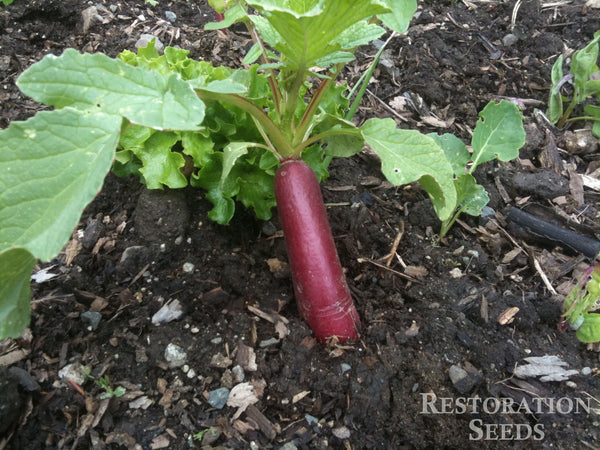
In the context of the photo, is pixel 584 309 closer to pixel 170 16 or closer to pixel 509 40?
pixel 509 40

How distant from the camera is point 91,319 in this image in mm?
1736

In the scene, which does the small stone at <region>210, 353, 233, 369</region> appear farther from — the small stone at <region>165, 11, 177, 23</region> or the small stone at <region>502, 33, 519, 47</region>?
the small stone at <region>502, 33, 519, 47</region>

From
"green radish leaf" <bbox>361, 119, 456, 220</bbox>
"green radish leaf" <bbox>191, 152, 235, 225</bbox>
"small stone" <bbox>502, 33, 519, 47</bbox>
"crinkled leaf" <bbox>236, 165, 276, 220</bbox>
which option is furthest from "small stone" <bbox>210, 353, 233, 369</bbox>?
"small stone" <bbox>502, 33, 519, 47</bbox>

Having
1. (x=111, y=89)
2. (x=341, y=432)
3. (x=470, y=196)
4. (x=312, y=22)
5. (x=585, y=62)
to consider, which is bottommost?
(x=341, y=432)

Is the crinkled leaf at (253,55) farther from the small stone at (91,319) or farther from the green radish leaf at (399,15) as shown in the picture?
the small stone at (91,319)

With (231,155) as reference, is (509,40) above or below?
below

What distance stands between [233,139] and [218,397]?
1.02 m

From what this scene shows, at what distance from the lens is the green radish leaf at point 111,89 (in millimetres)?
1142

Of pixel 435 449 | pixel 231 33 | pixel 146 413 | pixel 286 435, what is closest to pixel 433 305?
pixel 435 449

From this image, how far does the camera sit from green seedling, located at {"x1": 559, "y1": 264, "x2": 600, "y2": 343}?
1687mm

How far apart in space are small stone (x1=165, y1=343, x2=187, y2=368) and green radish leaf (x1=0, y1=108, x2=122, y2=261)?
77 centimetres

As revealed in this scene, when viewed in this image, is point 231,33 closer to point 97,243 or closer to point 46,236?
point 97,243

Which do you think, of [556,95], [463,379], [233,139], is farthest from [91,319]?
[556,95]

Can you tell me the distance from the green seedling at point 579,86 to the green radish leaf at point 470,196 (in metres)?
1.09
